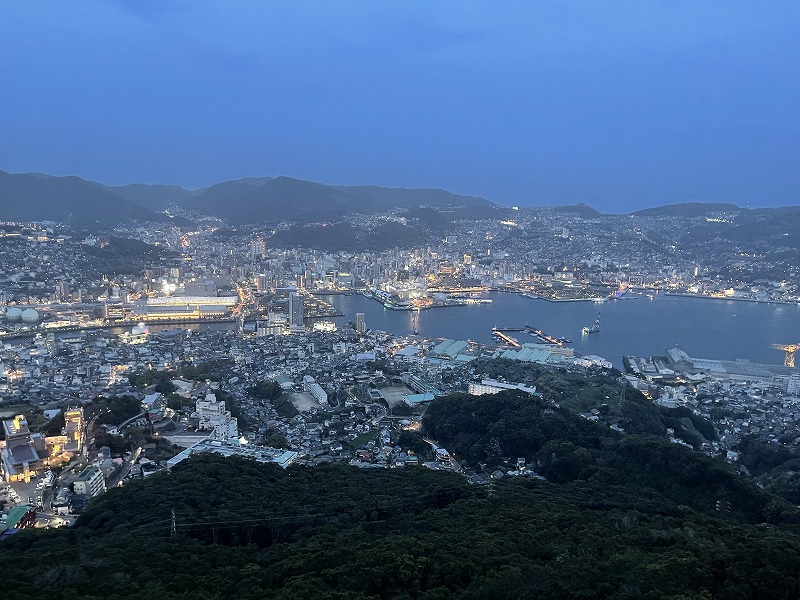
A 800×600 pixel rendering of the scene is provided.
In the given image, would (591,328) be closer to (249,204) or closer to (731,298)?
(731,298)

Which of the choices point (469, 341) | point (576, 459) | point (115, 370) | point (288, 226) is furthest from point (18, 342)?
A: point (288, 226)

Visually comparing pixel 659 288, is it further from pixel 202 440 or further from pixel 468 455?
pixel 202 440

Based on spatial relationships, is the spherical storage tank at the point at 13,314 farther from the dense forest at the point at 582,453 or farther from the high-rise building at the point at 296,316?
the dense forest at the point at 582,453

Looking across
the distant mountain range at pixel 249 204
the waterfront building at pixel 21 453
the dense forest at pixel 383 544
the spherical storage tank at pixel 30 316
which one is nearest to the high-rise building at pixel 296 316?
the spherical storage tank at pixel 30 316

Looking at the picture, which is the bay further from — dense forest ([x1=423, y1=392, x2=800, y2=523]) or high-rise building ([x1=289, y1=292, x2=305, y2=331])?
dense forest ([x1=423, y1=392, x2=800, y2=523])

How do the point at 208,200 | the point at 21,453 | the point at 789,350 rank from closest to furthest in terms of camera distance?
the point at 21,453 → the point at 789,350 → the point at 208,200

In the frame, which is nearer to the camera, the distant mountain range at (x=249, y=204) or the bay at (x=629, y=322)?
the bay at (x=629, y=322)

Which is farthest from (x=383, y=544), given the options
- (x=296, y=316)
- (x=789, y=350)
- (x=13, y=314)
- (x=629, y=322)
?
(x=629, y=322)
